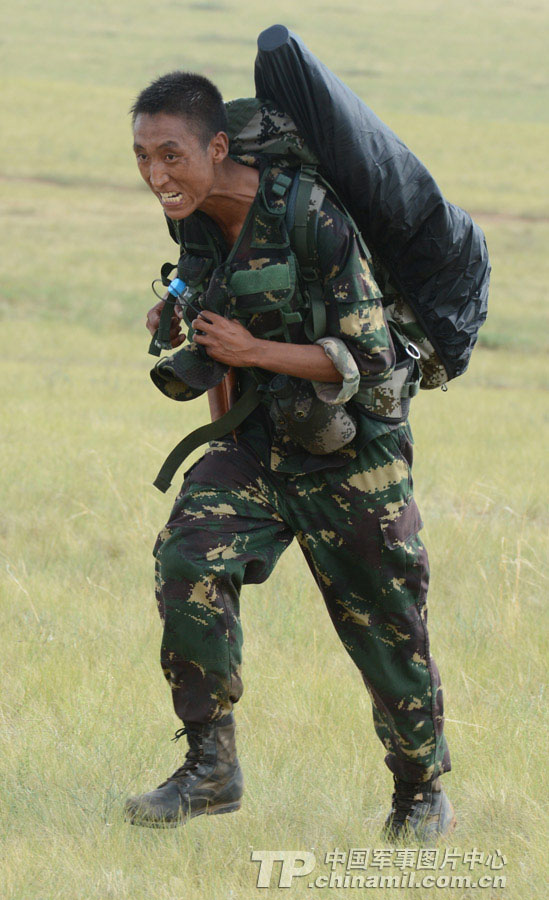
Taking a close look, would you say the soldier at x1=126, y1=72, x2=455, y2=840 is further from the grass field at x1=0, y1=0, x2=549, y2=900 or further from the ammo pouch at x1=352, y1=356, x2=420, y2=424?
the grass field at x1=0, y1=0, x2=549, y2=900

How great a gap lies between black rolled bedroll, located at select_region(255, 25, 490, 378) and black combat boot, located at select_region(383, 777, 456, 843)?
128cm

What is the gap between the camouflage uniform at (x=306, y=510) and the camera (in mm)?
3217

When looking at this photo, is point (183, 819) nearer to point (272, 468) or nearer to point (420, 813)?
point (420, 813)

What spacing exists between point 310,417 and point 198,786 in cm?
107

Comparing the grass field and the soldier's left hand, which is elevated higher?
the soldier's left hand

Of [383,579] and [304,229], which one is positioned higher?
[304,229]

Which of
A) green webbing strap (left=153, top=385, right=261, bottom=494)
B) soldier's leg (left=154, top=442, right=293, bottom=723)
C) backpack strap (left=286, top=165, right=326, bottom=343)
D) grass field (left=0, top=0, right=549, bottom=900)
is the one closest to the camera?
backpack strap (left=286, top=165, right=326, bottom=343)

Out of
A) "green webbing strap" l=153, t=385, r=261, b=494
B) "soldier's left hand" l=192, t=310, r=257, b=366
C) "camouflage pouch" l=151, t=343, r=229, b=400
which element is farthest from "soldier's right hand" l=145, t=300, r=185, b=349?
"soldier's left hand" l=192, t=310, r=257, b=366

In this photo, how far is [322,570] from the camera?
348 centimetres

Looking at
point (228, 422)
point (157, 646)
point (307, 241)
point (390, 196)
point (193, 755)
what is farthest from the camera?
point (157, 646)

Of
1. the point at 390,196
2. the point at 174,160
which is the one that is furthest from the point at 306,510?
the point at 174,160

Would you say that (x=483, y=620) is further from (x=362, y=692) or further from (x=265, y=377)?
(x=265, y=377)

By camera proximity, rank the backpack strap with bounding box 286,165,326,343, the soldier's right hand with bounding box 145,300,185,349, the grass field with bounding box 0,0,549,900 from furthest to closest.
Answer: the soldier's right hand with bounding box 145,300,185,349, the grass field with bounding box 0,0,549,900, the backpack strap with bounding box 286,165,326,343

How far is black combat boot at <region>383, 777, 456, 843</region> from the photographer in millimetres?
3490
